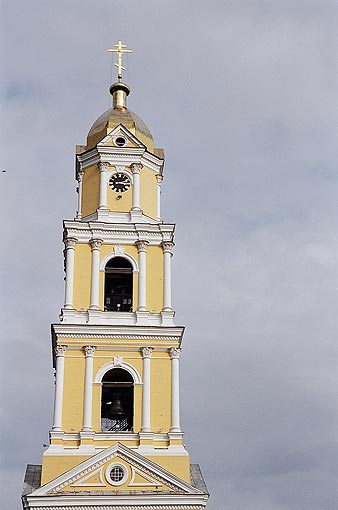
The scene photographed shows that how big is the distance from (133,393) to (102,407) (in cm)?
142

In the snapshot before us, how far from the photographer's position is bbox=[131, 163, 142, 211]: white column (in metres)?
32.6

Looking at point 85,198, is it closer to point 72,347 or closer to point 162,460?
point 72,347

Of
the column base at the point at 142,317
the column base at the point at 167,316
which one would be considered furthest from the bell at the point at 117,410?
the column base at the point at 167,316

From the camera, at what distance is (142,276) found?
3134 cm

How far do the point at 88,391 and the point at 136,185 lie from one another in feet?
25.3

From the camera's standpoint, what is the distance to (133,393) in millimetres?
29734

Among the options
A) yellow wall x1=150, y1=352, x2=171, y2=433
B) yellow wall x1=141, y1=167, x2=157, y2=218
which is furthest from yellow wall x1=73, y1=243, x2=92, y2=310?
yellow wall x1=150, y1=352, x2=171, y2=433

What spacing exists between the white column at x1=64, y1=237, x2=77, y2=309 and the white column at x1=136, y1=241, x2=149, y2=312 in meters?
2.19

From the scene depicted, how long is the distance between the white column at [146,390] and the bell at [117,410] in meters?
1.13

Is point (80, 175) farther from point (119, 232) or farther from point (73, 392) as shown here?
point (73, 392)

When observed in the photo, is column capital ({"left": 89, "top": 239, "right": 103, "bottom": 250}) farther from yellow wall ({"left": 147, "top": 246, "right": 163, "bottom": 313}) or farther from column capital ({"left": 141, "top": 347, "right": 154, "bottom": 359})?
column capital ({"left": 141, "top": 347, "right": 154, "bottom": 359})

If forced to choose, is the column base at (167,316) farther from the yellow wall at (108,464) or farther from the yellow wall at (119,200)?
the yellow wall at (108,464)

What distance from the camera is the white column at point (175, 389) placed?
96.3ft

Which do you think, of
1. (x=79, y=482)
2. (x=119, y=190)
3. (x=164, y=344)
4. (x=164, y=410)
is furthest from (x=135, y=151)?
(x=79, y=482)
